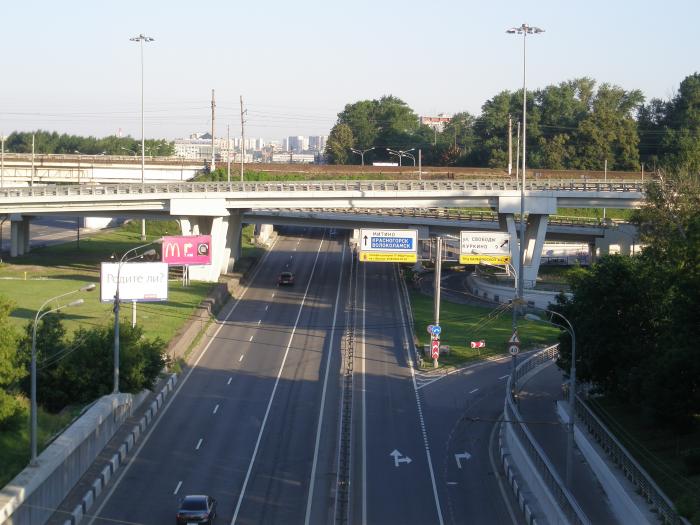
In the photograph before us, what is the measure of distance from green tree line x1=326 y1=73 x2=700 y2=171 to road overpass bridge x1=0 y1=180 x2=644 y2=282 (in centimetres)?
3496

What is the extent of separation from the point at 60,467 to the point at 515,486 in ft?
45.6

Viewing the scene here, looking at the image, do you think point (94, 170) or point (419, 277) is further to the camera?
point (94, 170)

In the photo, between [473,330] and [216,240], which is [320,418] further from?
[216,240]

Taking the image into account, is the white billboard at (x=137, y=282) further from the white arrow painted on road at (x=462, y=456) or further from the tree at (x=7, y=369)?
the white arrow painted on road at (x=462, y=456)

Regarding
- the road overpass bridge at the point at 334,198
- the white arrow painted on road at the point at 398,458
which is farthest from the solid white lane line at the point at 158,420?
the white arrow painted on road at the point at 398,458

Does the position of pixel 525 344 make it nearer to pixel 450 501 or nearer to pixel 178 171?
pixel 450 501

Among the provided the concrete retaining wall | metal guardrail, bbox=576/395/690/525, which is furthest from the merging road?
metal guardrail, bbox=576/395/690/525

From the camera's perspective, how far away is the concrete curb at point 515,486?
27806 millimetres

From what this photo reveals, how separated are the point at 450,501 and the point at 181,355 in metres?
21.4

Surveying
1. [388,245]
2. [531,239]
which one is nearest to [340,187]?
[531,239]

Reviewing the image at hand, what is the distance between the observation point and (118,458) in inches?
1270

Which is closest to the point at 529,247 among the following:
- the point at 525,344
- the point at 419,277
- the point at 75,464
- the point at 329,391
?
the point at 419,277

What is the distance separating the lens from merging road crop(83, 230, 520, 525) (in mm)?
28859

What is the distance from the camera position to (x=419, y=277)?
75750 millimetres
